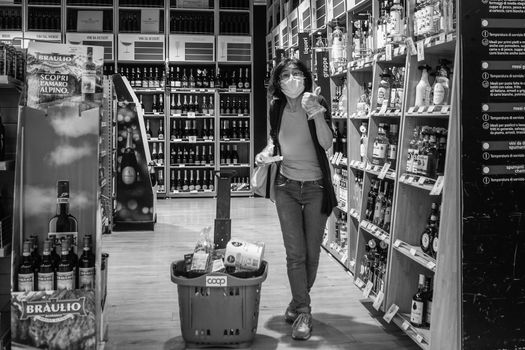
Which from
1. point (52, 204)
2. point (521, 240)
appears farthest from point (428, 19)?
point (52, 204)

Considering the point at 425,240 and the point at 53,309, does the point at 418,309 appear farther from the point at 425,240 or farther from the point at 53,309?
the point at 53,309

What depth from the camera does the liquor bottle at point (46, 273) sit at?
2.78 metres

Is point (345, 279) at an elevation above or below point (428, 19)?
below

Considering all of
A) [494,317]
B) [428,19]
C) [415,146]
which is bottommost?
[494,317]

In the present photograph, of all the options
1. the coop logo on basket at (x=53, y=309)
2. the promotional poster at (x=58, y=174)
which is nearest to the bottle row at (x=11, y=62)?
the promotional poster at (x=58, y=174)

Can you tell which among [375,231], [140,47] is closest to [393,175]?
[375,231]

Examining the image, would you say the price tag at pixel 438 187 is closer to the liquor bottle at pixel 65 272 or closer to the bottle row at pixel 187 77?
the liquor bottle at pixel 65 272

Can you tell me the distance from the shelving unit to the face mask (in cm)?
66

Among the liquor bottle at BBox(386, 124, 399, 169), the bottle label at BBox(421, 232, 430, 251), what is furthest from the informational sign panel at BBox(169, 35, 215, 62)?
the bottle label at BBox(421, 232, 430, 251)

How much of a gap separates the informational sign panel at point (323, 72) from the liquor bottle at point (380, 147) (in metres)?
1.44

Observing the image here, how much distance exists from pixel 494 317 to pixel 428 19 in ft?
5.56

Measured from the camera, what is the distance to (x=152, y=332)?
12.2 feet

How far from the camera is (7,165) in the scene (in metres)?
2.88

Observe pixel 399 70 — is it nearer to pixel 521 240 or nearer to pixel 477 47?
pixel 477 47
